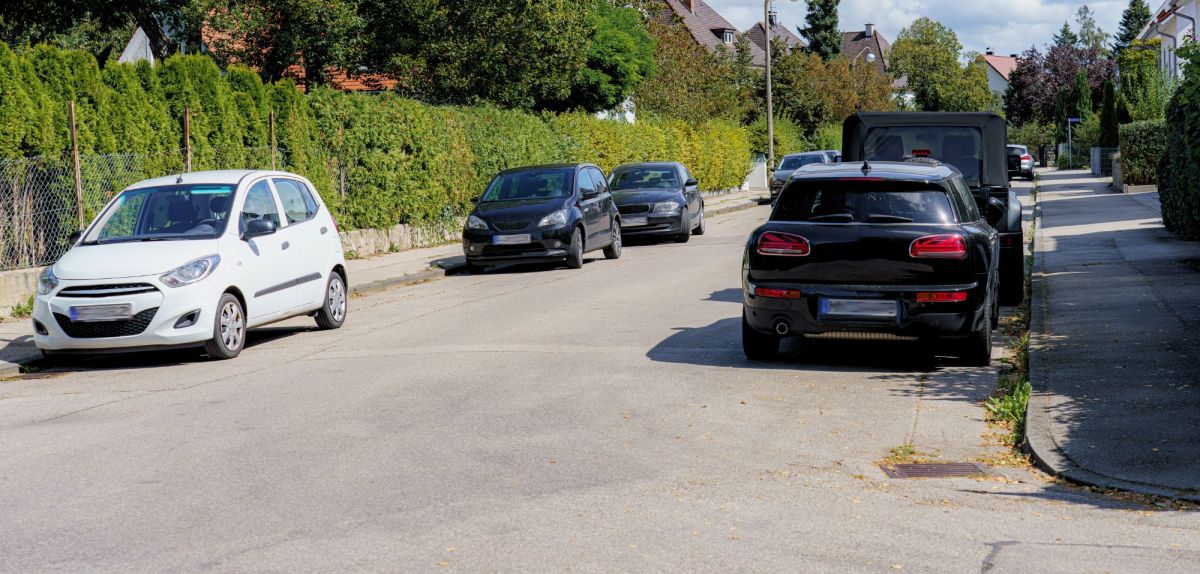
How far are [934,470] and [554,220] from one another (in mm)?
13231

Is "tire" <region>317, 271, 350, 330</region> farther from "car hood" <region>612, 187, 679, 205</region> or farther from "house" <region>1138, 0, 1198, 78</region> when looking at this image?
"house" <region>1138, 0, 1198, 78</region>

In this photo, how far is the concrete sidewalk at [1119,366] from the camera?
22.2 feet

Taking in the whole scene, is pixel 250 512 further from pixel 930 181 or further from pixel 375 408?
pixel 930 181

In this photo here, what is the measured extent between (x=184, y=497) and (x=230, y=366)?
487 centimetres

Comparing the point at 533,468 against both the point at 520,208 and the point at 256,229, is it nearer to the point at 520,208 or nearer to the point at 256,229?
the point at 256,229

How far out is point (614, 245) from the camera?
72.5ft

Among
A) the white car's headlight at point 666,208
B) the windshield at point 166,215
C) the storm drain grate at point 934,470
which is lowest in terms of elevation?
the storm drain grate at point 934,470

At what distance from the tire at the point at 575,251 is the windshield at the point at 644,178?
6510 mm

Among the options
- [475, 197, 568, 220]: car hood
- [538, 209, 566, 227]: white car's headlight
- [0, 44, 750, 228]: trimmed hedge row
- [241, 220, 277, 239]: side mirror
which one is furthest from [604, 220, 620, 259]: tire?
[241, 220, 277, 239]: side mirror

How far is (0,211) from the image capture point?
14461mm

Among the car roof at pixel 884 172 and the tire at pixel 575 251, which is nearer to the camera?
the car roof at pixel 884 172

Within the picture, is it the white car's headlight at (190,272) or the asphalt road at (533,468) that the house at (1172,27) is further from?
the white car's headlight at (190,272)

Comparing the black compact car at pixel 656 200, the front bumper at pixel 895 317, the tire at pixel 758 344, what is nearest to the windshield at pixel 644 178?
the black compact car at pixel 656 200

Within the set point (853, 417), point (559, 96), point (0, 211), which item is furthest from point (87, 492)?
point (559, 96)
